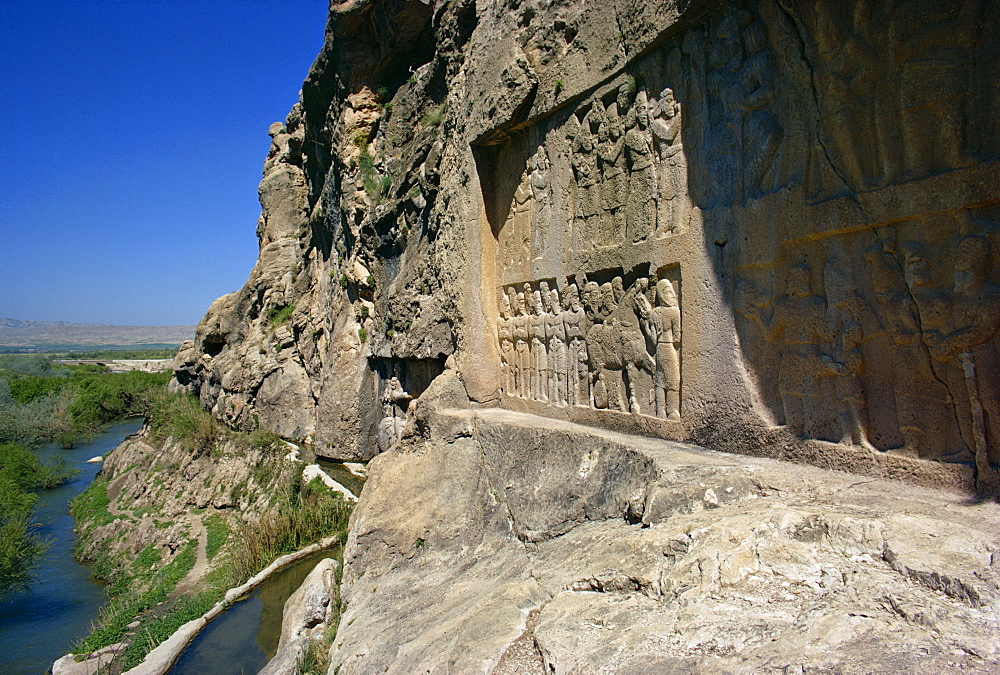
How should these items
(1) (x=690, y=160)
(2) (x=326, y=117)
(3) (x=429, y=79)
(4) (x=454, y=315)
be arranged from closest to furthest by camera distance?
(1) (x=690, y=160) < (4) (x=454, y=315) < (3) (x=429, y=79) < (2) (x=326, y=117)

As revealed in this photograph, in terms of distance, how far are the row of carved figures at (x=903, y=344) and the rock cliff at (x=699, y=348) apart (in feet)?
0.04

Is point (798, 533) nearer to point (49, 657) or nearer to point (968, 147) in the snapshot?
point (968, 147)

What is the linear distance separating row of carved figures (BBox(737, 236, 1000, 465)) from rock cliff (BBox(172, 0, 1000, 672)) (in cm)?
1

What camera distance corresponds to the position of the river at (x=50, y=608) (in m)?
8.52

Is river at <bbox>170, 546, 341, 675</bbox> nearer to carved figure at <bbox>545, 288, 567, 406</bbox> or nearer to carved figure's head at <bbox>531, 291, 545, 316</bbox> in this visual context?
carved figure at <bbox>545, 288, 567, 406</bbox>

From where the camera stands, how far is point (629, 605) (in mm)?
3043

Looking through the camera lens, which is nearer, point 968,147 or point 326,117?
point 968,147

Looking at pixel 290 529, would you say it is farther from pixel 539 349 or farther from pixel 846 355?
pixel 846 355

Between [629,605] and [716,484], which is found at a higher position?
[716,484]

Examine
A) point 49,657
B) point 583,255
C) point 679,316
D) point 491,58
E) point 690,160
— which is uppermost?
point 491,58

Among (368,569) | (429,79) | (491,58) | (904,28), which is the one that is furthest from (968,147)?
(429,79)

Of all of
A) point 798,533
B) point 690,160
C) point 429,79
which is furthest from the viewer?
point 429,79

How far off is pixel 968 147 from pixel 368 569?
16.6ft

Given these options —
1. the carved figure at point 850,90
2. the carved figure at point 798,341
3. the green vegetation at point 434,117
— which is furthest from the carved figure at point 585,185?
the green vegetation at point 434,117
